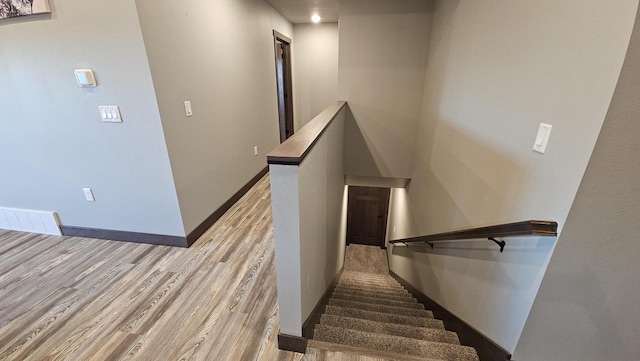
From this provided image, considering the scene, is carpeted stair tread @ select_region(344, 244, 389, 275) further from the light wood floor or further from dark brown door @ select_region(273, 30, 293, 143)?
the light wood floor

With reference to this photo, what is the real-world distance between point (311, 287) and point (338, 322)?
0.41 metres

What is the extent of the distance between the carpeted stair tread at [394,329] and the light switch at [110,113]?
2116 millimetres

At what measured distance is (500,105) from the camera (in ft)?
4.73

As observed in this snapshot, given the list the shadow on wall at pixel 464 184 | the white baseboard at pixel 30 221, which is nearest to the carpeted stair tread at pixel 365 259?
the shadow on wall at pixel 464 184

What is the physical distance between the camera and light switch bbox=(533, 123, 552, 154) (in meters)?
1.09

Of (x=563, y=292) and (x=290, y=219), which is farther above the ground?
(x=290, y=219)

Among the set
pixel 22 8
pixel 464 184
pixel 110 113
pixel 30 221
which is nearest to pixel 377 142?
pixel 464 184

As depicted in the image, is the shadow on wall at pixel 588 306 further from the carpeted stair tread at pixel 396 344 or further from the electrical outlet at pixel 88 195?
the electrical outlet at pixel 88 195

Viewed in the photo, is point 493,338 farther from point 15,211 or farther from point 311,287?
point 15,211

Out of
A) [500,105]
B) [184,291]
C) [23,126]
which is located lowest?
[184,291]

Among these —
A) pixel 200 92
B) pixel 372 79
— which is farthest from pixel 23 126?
pixel 372 79

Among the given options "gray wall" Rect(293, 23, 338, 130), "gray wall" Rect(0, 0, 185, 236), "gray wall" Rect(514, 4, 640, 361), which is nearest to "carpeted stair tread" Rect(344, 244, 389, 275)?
"gray wall" Rect(293, 23, 338, 130)

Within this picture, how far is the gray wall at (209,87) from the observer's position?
6.63 ft

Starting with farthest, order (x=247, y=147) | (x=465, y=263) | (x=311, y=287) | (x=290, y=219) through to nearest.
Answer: (x=247, y=147) < (x=465, y=263) < (x=311, y=287) < (x=290, y=219)
